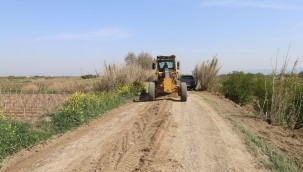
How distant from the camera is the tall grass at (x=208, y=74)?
3162 cm

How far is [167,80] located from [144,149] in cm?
1188

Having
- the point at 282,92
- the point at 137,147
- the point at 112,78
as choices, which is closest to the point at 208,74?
the point at 112,78

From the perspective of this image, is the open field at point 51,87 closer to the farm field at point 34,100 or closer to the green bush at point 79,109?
the farm field at point 34,100

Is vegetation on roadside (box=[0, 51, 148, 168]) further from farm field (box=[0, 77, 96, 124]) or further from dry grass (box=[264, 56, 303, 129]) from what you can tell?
dry grass (box=[264, 56, 303, 129])

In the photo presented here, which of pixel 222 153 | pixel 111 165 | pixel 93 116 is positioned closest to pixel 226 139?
pixel 222 153

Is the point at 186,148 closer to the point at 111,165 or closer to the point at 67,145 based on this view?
the point at 111,165

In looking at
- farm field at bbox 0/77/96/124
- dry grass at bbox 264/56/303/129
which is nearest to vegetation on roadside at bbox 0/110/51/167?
farm field at bbox 0/77/96/124

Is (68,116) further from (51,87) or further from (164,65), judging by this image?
(51,87)

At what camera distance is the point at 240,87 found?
96.7 feet

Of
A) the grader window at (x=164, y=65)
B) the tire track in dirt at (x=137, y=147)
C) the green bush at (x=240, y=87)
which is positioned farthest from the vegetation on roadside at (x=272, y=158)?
the green bush at (x=240, y=87)

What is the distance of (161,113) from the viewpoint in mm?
15398

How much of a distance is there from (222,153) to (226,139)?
1.58 m

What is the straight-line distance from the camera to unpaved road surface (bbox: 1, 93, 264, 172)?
26.1 feet

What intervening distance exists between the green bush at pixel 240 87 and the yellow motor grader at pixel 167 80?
798cm
